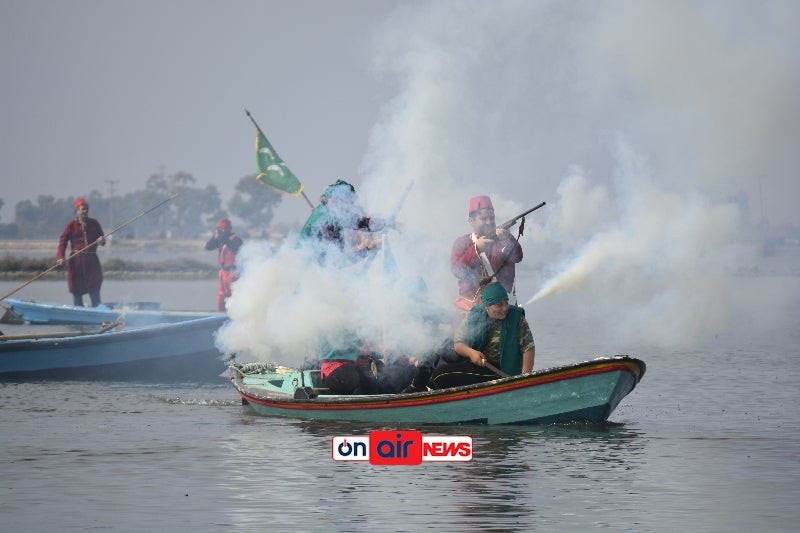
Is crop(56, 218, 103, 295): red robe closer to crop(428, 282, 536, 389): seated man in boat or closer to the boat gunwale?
the boat gunwale

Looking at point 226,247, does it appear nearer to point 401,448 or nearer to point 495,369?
point 495,369

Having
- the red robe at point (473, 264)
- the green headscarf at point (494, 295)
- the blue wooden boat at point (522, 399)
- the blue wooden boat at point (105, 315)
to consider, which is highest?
the red robe at point (473, 264)

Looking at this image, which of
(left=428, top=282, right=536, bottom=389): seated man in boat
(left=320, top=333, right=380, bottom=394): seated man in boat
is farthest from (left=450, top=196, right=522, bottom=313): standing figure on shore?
(left=320, top=333, right=380, bottom=394): seated man in boat

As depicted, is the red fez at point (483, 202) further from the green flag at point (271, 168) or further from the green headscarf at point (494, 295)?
the green flag at point (271, 168)

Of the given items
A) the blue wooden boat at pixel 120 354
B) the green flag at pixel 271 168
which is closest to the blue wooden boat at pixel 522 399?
the green flag at pixel 271 168

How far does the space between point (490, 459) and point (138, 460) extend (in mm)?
3574

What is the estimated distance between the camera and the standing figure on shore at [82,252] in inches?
1031

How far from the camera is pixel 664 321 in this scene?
120 ft

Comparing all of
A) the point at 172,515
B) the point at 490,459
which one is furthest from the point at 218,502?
the point at 490,459

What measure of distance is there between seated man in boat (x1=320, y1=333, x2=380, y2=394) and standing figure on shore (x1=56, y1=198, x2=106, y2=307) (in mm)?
9695

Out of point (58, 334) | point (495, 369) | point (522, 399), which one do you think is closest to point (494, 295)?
point (495, 369)

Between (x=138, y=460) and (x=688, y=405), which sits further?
(x=688, y=405)

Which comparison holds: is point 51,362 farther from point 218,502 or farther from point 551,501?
point 551,501

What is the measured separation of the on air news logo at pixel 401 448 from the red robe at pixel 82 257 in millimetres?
12509
